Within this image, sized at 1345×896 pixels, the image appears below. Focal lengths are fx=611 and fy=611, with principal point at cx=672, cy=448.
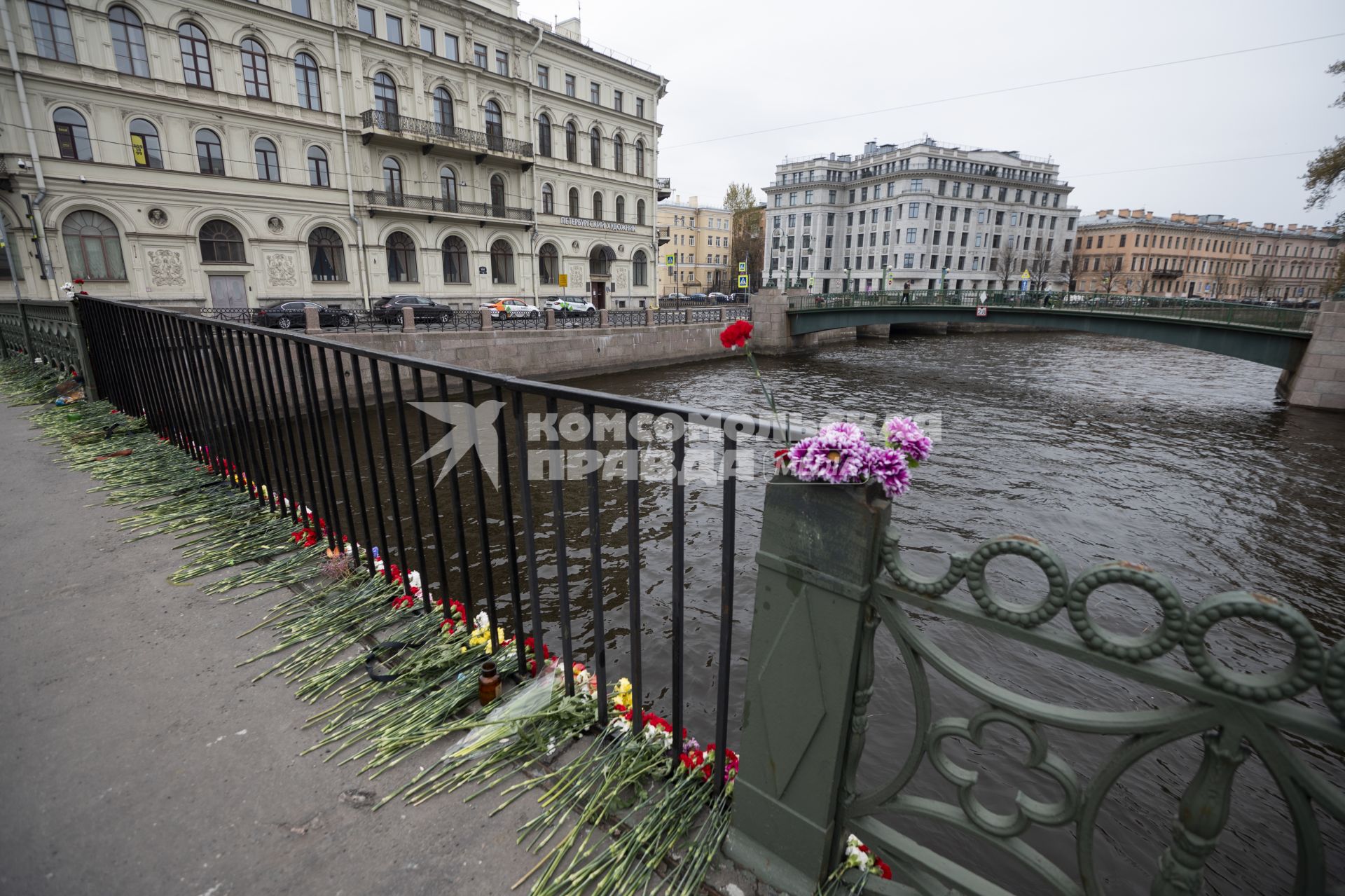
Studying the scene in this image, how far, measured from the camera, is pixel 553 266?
35.9 m

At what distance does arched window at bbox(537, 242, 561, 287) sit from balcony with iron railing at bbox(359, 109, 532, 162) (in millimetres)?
4451

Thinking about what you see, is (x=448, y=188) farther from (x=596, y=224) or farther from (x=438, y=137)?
(x=596, y=224)

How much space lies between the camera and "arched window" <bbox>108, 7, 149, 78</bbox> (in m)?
21.6

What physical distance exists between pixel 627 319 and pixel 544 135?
51.9 ft

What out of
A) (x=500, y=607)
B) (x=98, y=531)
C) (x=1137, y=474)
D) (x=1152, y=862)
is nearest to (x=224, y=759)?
(x=98, y=531)

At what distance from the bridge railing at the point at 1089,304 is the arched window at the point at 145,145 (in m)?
27.3

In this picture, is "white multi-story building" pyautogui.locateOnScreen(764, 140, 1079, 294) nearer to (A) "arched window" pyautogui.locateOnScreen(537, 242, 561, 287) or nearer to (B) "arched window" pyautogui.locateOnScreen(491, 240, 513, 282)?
(A) "arched window" pyautogui.locateOnScreen(537, 242, 561, 287)

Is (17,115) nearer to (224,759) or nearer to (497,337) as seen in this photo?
(497,337)

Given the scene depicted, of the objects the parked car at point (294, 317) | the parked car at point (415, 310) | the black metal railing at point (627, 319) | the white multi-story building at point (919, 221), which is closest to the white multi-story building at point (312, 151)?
the parked car at point (415, 310)

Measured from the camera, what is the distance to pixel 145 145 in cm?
2239

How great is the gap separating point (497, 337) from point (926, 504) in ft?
49.4

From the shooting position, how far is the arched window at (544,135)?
3450 cm

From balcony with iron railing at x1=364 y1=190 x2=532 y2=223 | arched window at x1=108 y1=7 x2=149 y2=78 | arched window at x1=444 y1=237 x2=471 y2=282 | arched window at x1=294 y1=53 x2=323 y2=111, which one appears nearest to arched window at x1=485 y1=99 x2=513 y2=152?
balcony with iron railing at x1=364 y1=190 x2=532 y2=223

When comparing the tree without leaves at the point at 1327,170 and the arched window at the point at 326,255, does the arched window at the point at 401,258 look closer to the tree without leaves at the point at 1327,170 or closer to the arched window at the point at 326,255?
the arched window at the point at 326,255
